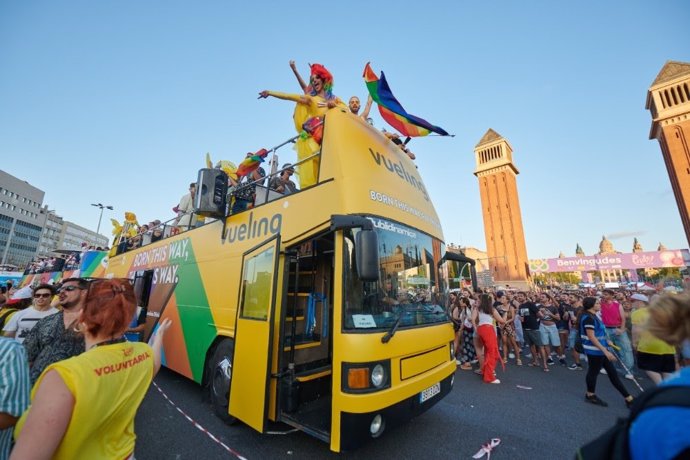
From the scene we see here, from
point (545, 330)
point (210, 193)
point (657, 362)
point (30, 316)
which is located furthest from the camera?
point (545, 330)

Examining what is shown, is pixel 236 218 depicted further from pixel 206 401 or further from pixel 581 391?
pixel 581 391

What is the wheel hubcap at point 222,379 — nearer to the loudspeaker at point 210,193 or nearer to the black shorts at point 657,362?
the loudspeaker at point 210,193

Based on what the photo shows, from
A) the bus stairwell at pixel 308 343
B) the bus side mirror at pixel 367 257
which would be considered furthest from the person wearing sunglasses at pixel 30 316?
the bus side mirror at pixel 367 257

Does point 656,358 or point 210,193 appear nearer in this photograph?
point 656,358

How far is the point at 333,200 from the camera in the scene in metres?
3.44

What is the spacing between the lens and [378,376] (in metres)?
2.97

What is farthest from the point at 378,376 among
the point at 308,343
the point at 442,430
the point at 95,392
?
the point at 95,392

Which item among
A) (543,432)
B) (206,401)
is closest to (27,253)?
(206,401)

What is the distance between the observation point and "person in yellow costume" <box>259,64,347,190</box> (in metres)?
4.23

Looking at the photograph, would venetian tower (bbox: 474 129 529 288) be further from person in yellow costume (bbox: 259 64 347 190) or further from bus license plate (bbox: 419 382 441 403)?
person in yellow costume (bbox: 259 64 347 190)

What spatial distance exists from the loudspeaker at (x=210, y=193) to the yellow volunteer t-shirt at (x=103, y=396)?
3585mm

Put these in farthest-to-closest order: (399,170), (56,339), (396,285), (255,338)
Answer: (399,170)
(255,338)
(396,285)
(56,339)

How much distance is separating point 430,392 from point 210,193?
14.7 feet

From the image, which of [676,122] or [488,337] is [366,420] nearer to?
[488,337]
